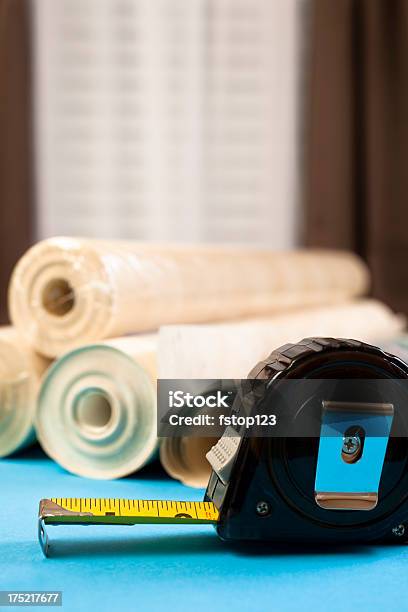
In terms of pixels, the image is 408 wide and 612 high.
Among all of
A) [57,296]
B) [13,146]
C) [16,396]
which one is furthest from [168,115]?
[16,396]

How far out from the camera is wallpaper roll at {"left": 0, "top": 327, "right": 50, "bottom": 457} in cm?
168

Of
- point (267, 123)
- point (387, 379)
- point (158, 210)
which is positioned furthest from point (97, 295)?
point (267, 123)

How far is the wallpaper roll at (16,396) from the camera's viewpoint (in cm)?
168

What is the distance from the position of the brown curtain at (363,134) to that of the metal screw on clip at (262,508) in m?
2.28

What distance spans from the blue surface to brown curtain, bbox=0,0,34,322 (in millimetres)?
1904

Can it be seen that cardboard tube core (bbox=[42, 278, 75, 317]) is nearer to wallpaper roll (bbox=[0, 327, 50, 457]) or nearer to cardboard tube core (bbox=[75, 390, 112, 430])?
wallpaper roll (bbox=[0, 327, 50, 457])

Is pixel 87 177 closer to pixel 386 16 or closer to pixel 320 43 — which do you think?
pixel 320 43

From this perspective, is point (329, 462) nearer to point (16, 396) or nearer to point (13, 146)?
point (16, 396)

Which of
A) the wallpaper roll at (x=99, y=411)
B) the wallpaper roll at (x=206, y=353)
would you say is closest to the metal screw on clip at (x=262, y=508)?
the wallpaper roll at (x=206, y=353)

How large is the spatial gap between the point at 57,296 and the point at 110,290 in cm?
18

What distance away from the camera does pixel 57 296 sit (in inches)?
68.9

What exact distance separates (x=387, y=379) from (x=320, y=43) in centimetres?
236

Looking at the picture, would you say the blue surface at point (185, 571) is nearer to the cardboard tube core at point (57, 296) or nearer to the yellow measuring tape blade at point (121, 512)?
the yellow measuring tape blade at point (121, 512)

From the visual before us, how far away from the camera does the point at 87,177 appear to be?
130 inches
